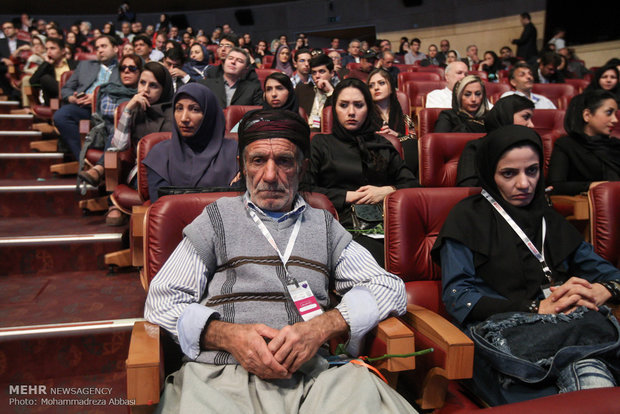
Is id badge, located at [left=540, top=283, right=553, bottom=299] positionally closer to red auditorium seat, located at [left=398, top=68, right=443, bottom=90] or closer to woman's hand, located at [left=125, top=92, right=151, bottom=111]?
woman's hand, located at [left=125, top=92, right=151, bottom=111]

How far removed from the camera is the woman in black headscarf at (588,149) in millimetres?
2230

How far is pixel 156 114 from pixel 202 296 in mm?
1714

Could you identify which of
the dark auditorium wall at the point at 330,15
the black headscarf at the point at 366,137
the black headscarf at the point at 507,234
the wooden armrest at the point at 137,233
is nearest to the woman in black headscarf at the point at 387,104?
the black headscarf at the point at 366,137

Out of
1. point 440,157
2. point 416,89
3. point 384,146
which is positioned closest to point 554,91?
point 416,89

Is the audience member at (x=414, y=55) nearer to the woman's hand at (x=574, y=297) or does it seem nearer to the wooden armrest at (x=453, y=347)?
the woman's hand at (x=574, y=297)

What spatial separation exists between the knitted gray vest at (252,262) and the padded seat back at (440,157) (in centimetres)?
105

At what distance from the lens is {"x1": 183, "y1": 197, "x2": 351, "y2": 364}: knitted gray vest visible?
1.08 metres

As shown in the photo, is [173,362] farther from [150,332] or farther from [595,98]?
[595,98]

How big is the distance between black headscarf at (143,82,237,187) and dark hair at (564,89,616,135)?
1.70m

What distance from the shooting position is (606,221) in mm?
1586

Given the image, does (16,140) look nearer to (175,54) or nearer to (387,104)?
(175,54)

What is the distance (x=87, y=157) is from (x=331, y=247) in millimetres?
2183

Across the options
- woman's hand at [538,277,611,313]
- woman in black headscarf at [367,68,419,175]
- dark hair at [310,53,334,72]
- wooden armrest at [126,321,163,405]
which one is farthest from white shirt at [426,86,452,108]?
wooden armrest at [126,321,163,405]

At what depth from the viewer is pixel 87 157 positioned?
283 centimetres
